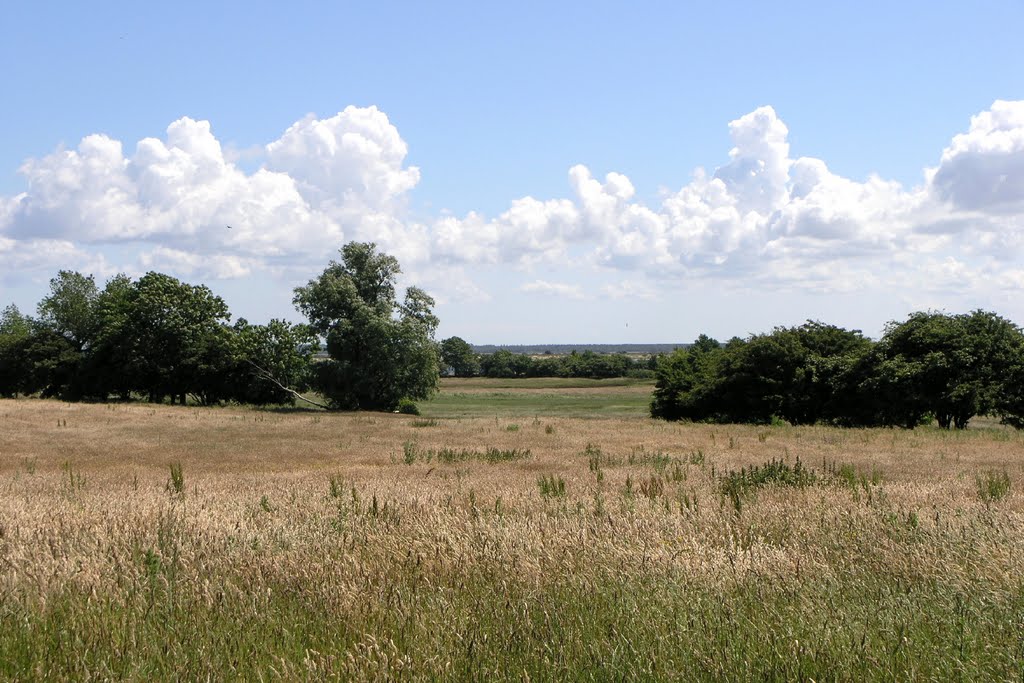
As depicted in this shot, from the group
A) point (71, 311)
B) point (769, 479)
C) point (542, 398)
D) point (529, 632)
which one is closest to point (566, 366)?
point (542, 398)

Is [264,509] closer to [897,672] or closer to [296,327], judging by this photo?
[897,672]

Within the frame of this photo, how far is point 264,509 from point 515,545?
4335mm

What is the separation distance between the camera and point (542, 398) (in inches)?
4252

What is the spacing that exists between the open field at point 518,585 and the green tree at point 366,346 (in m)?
48.8

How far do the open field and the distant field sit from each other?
5668cm

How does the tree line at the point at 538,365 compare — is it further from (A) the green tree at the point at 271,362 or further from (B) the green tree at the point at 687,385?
(A) the green tree at the point at 271,362

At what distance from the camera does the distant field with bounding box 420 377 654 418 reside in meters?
80.6

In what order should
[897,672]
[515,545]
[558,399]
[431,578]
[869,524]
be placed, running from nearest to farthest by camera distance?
[897,672], [431,578], [515,545], [869,524], [558,399]

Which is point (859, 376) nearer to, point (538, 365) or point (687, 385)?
point (687, 385)

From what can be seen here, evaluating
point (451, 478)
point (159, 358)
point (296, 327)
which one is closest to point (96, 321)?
point (159, 358)

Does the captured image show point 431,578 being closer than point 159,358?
Yes

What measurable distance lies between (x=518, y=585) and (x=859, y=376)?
47327 millimetres

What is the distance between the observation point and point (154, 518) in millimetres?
8414

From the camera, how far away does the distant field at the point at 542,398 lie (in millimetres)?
80588
